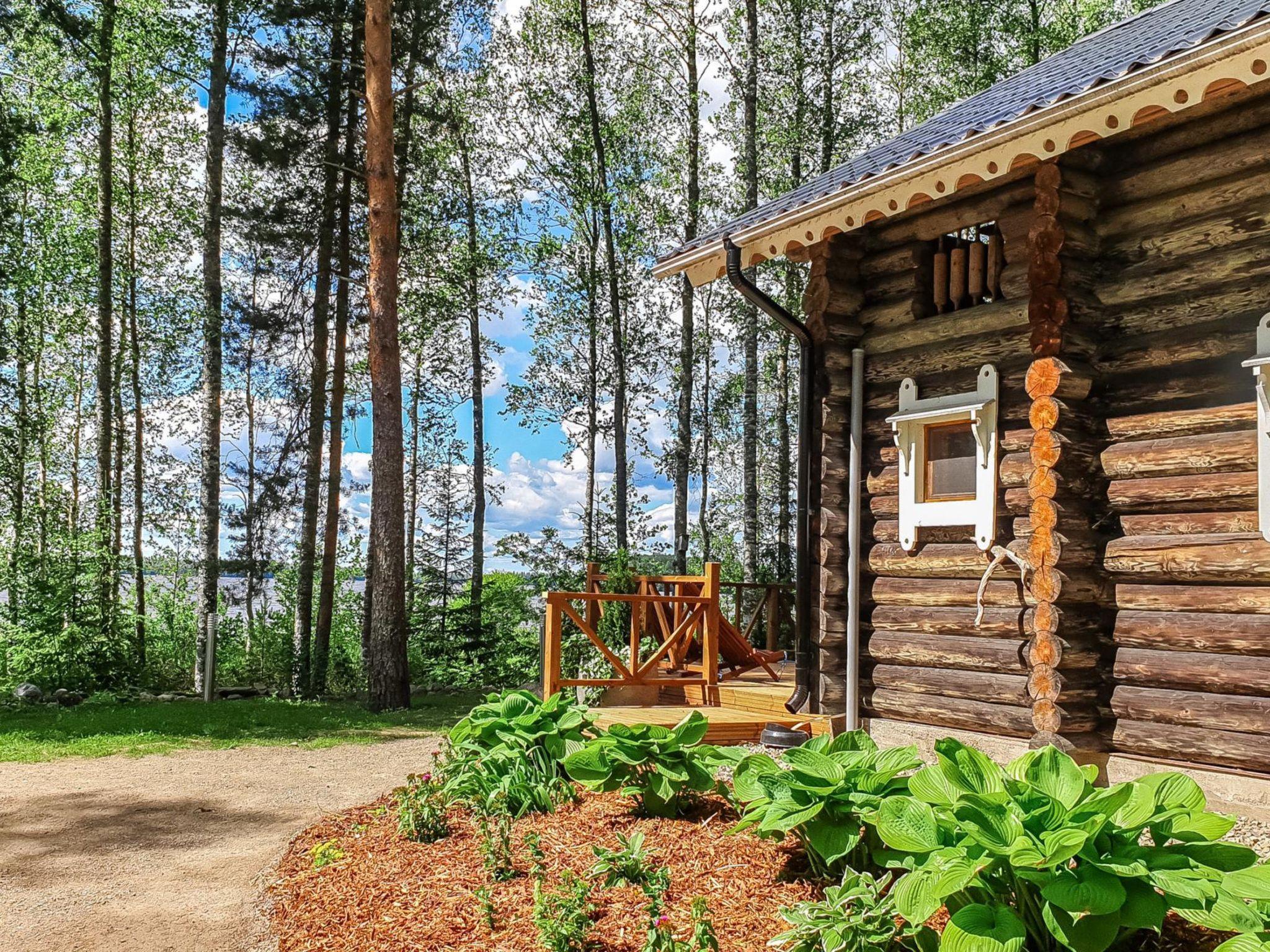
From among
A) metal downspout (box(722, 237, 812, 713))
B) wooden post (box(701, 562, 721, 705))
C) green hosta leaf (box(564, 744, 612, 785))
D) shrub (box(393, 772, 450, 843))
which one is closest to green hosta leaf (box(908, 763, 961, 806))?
green hosta leaf (box(564, 744, 612, 785))

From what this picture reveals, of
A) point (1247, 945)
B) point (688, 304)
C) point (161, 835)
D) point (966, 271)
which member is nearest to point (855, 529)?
point (966, 271)

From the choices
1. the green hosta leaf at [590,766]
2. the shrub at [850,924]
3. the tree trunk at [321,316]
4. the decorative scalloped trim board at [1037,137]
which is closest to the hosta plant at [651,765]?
the green hosta leaf at [590,766]

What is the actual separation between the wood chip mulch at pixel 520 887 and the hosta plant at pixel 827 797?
251mm

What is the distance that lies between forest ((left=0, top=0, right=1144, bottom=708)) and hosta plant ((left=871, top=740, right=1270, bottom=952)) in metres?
8.55

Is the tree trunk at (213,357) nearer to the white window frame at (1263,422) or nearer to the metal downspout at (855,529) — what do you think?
the metal downspout at (855,529)

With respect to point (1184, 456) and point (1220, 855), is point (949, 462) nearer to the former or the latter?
point (1184, 456)

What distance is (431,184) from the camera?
18.6m

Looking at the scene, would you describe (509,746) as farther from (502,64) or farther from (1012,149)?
(502,64)

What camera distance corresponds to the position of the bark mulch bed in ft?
10.4

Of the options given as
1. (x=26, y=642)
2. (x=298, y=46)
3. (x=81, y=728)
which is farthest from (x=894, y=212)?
(x=298, y=46)

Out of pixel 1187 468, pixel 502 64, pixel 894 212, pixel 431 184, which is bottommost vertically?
pixel 1187 468

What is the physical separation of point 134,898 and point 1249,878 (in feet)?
14.5

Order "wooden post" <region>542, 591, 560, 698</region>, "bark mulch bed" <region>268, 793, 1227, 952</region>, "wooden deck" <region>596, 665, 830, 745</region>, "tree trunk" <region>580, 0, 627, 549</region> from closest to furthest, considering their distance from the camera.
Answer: "bark mulch bed" <region>268, 793, 1227, 952</region>
"wooden deck" <region>596, 665, 830, 745</region>
"wooden post" <region>542, 591, 560, 698</region>
"tree trunk" <region>580, 0, 627, 549</region>

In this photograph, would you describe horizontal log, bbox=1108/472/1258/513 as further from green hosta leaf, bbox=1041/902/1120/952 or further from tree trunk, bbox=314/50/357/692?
tree trunk, bbox=314/50/357/692
